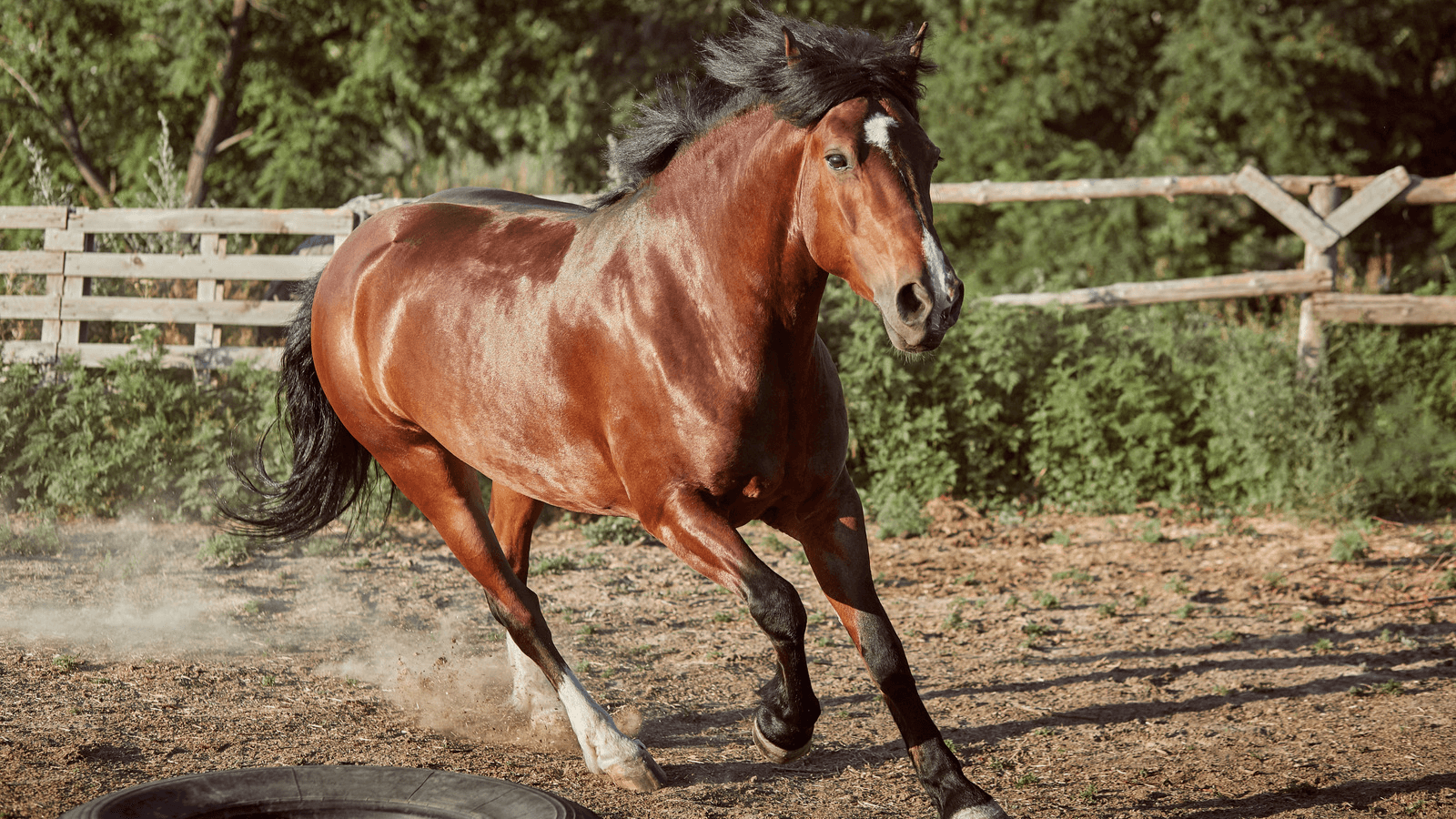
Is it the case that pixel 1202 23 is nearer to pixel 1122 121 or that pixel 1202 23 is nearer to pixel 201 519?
pixel 1122 121

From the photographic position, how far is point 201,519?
23.9 feet

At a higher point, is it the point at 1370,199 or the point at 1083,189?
the point at 1083,189

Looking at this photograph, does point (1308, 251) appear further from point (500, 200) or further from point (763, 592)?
point (763, 592)

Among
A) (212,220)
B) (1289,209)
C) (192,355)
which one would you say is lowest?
(192,355)

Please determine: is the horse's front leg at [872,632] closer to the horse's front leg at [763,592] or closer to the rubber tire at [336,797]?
the horse's front leg at [763,592]

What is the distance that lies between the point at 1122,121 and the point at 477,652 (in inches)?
429

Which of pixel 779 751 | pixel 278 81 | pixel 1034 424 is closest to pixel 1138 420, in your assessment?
pixel 1034 424

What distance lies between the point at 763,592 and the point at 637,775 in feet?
2.97

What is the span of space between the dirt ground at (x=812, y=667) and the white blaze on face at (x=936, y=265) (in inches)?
64.9

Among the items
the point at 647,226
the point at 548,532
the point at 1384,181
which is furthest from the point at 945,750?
the point at 1384,181

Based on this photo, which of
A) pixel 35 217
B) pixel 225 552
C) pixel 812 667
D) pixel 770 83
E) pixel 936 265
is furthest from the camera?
pixel 35 217

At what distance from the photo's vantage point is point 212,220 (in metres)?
8.31

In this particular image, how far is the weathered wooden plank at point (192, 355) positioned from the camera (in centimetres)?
809

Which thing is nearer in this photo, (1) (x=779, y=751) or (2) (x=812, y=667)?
(1) (x=779, y=751)
